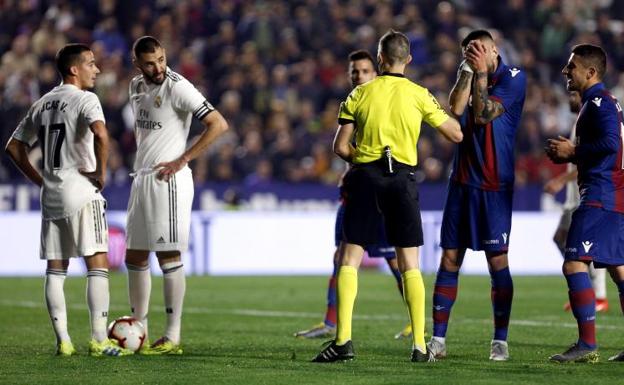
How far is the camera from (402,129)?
8.68m

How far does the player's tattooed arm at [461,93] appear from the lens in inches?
352

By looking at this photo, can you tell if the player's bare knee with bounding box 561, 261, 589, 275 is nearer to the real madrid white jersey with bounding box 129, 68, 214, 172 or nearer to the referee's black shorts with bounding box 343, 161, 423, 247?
the referee's black shorts with bounding box 343, 161, 423, 247

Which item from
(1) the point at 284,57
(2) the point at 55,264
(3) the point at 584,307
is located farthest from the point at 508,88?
(1) the point at 284,57

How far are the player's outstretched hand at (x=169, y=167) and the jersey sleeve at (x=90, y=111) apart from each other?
1.78ft

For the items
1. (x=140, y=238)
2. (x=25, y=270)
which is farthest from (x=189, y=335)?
(x=25, y=270)

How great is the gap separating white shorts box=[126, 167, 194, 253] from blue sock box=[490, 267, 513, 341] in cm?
Answer: 231

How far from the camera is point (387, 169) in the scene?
8672 mm

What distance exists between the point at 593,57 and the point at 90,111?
355 cm

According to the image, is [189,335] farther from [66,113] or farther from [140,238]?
[66,113]

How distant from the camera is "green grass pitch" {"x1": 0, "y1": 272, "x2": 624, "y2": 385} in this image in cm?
802

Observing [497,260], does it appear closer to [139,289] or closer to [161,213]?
[161,213]

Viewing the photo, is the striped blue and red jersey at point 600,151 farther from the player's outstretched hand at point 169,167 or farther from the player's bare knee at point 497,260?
the player's outstretched hand at point 169,167

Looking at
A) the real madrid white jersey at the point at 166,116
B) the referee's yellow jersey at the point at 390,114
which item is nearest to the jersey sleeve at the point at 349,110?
the referee's yellow jersey at the point at 390,114

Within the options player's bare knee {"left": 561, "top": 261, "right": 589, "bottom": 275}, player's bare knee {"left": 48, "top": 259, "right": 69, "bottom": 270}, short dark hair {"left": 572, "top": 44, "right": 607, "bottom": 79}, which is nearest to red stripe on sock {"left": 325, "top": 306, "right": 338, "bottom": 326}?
player's bare knee {"left": 48, "top": 259, "right": 69, "bottom": 270}
